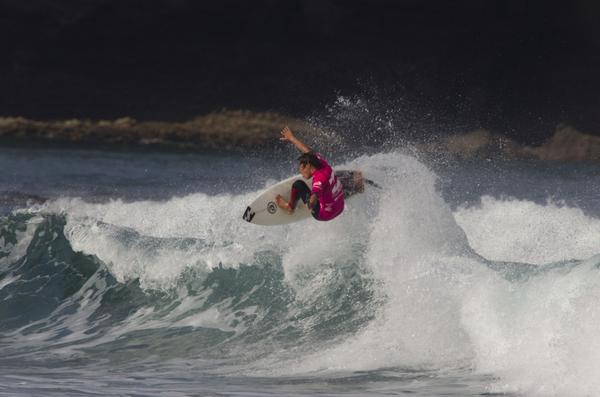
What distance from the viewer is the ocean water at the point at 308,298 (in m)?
12.9

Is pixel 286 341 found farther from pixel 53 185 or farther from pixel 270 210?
pixel 53 185

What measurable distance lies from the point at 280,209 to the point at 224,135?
3116 centimetres

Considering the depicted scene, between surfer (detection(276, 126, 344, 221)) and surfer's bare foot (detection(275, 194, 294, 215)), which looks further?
surfer's bare foot (detection(275, 194, 294, 215))

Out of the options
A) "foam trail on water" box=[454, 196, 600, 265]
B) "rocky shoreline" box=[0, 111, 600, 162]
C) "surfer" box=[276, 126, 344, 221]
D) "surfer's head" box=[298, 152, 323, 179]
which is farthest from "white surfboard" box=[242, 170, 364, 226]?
"rocky shoreline" box=[0, 111, 600, 162]

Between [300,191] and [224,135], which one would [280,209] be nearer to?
[300,191]

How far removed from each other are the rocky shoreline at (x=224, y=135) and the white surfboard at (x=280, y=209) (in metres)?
26.1

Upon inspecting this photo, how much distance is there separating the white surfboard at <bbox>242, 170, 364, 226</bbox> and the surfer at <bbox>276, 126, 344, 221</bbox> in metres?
0.34

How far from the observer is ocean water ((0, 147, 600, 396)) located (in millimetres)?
12922

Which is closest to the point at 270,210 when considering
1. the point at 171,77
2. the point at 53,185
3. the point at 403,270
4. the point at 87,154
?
the point at 403,270

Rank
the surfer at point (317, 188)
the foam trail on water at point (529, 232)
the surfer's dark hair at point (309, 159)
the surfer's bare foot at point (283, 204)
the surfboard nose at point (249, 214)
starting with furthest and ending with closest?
the foam trail on water at point (529, 232) < the surfboard nose at point (249, 214) < the surfer's bare foot at point (283, 204) < the surfer at point (317, 188) < the surfer's dark hair at point (309, 159)

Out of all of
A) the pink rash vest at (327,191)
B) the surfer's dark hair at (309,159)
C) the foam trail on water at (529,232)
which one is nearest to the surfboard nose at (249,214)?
the pink rash vest at (327,191)

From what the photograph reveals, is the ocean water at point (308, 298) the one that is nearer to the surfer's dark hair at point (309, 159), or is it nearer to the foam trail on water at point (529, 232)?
the foam trail on water at point (529, 232)

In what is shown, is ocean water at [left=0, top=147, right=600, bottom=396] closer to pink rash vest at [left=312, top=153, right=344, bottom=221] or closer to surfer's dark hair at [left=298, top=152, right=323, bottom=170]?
pink rash vest at [left=312, top=153, right=344, bottom=221]

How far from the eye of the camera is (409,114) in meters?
53.9
